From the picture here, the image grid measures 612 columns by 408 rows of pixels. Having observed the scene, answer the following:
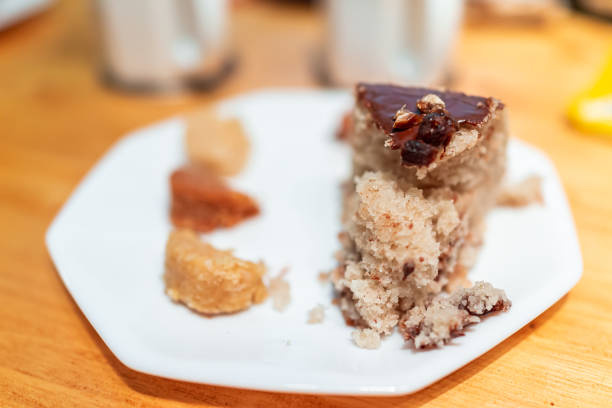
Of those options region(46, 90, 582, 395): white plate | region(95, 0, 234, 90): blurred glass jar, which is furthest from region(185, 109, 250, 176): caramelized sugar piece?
region(95, 0, 234, 90): blurred glass jar

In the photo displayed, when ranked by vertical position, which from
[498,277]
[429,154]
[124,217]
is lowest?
[124,217]

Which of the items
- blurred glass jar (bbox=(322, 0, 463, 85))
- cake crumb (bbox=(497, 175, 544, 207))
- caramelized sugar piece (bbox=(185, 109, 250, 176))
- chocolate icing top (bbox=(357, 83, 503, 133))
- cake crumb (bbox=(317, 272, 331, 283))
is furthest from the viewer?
blurred glass jar (bbox=(322, 0, 463, 85))

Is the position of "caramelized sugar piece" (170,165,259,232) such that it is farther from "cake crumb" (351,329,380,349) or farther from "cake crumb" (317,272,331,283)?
"cake crumb" (351,329,380,349)

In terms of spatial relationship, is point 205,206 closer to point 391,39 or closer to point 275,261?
point 275,261

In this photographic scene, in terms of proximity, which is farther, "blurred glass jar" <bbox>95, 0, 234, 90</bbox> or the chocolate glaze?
"blurred glass jar" <bbox>95, 0, 234, 90</bbox>

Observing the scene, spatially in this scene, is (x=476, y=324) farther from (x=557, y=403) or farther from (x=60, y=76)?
(x=60, y=76)

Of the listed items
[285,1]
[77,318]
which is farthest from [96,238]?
[285,1]
